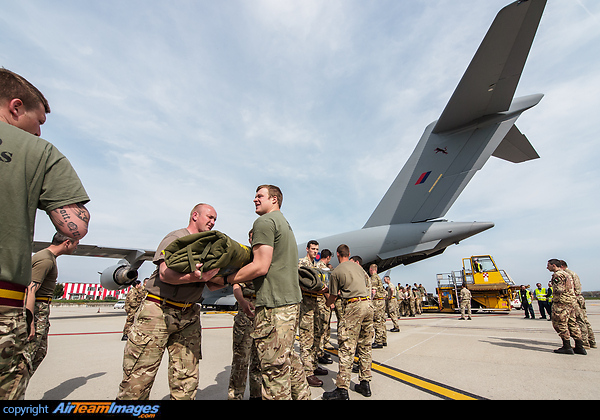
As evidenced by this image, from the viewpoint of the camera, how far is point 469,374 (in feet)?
12.1

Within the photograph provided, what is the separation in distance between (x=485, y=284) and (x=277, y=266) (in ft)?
54.2

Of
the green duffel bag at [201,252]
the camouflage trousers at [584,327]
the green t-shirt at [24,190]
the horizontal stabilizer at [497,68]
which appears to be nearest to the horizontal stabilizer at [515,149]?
the horizontal stabilizer at [497,68]

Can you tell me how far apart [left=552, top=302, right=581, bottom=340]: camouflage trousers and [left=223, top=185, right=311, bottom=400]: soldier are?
19.0 feet

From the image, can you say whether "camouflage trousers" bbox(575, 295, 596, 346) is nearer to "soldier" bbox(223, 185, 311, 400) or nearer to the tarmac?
the tarmac

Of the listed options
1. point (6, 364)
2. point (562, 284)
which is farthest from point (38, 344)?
point (562, 284)

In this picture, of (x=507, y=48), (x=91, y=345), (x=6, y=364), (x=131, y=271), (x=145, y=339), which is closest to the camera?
(x=6, y=364)

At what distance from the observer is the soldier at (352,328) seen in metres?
2.99

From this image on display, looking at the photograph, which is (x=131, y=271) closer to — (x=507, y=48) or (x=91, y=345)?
(x=91, y=345)

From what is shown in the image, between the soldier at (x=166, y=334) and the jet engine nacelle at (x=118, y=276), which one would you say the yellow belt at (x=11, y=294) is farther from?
the jet engine nacelle at (x=118, y=276)

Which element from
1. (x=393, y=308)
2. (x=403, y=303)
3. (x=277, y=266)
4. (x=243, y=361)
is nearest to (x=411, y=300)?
(x=403, y=303)

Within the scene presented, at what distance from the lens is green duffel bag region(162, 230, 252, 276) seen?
1.75 m

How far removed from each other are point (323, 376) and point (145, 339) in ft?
9.40
